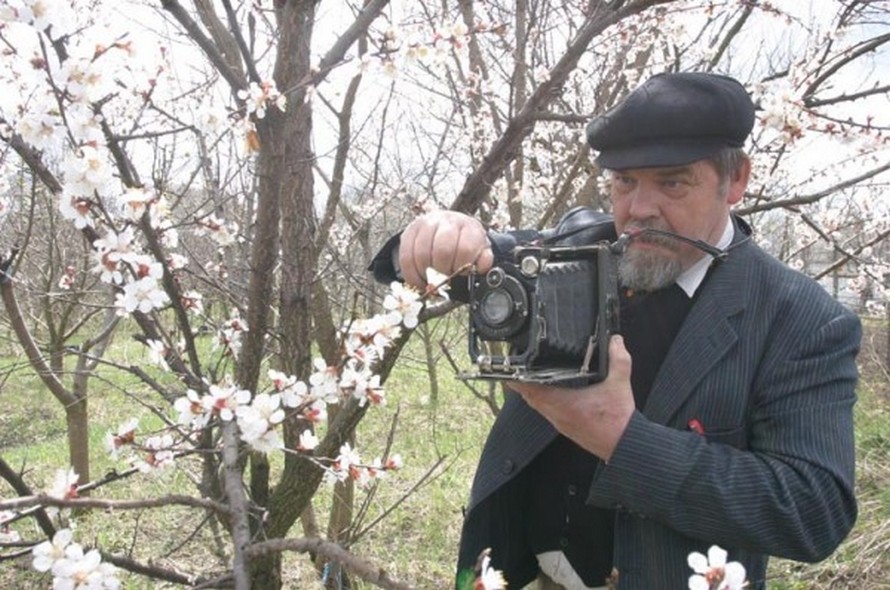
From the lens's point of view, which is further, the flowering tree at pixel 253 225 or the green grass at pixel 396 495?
the green grass at pixel 396 495

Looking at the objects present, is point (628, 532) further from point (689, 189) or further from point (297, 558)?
point (297, 558)

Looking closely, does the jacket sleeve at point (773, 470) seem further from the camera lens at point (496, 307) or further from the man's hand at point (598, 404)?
the camera lens at point (496, 307)

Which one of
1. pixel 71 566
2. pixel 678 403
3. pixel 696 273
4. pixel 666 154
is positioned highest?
pixel 666 154

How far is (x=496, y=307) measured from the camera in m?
1.22

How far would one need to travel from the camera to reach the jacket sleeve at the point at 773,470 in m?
1.25

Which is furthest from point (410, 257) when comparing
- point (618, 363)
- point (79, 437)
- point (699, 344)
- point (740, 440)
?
point (79, 437)

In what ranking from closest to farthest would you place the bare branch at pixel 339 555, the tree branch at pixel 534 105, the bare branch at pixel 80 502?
the bare branch at pixel 339 555
the bare branch at pixel 80 502
the tree branch at pixel 534 105

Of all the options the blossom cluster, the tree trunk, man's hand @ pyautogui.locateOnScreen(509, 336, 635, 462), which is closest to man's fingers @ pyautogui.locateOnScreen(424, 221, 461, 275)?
man's hand @ pyautogui.locateOnScreen(509, 336, 635, 462)

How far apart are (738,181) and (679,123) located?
0.79 ft

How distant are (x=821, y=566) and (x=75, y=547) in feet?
14.5

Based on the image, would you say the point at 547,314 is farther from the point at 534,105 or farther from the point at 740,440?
the point at 534,105

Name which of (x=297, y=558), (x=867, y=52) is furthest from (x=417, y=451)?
(x=867, y=52)

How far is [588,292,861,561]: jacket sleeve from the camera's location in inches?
49.0

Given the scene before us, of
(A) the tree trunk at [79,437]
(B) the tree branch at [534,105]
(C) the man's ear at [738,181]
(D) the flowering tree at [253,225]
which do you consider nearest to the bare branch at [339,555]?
(D) the flowering tree at [253,225]
